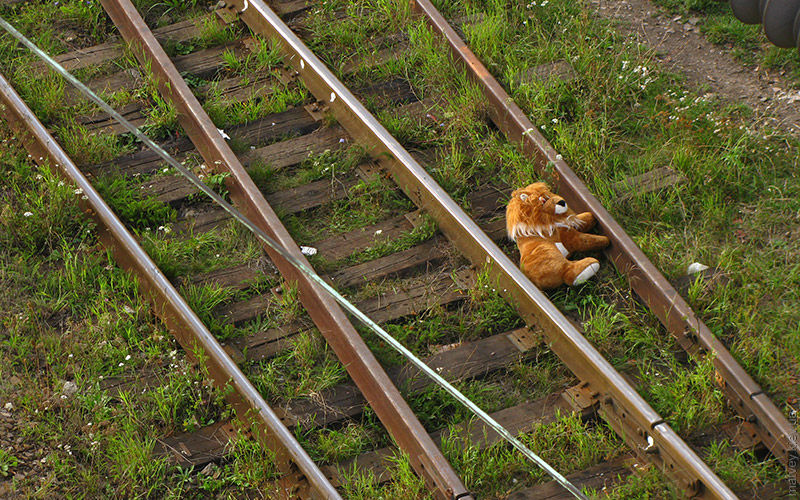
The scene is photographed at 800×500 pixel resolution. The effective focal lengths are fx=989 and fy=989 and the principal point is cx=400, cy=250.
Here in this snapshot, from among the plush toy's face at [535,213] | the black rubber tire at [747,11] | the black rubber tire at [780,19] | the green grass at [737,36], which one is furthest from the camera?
the green grass at [737,36]

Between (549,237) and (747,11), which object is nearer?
(549,237)

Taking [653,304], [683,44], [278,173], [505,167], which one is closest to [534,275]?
[653,304]

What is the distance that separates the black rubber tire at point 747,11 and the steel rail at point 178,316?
459 cm

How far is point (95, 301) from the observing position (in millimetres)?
5621

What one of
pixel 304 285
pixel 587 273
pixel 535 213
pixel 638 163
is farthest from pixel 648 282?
pixel 304 285

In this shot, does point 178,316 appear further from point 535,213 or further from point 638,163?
point 638,163

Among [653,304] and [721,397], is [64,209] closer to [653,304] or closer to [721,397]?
[653,304]

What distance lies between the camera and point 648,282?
5.65m

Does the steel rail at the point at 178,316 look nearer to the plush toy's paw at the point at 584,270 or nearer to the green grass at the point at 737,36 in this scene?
the plush toy's paw at the point at 584,270

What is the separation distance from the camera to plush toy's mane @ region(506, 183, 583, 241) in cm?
579

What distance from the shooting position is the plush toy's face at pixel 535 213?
5793mm

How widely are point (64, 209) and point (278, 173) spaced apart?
137 cm

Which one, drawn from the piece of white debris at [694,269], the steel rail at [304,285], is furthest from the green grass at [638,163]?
the steel rail at [304,285]

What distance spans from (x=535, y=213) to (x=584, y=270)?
437 mm
